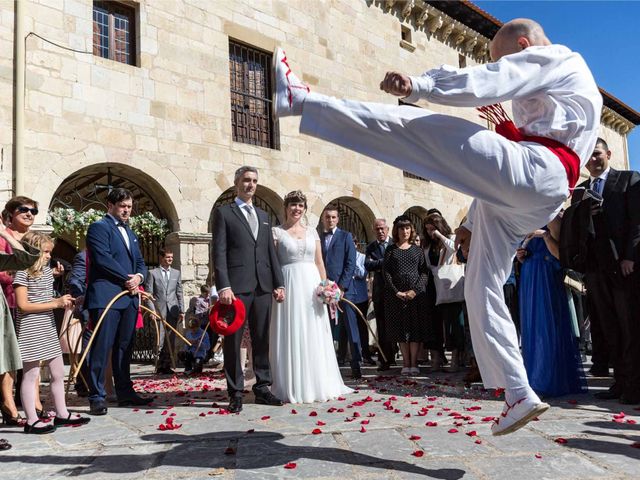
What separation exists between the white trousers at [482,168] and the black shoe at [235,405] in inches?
88.9

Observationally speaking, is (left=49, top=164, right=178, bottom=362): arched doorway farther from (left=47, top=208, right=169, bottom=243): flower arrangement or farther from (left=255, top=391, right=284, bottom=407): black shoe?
(left=255, top=391, right=284, bottom=407): black shoe

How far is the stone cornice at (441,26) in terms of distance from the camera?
15664mm

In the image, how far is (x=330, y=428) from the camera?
3.65 meters

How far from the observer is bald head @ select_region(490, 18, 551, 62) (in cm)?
280

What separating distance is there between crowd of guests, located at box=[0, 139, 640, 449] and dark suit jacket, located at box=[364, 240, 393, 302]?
0.64 metres

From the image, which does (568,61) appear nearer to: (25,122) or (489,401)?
(489,401)

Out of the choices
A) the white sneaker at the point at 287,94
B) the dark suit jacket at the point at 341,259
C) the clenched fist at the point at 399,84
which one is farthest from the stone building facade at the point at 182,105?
the clenched fist at the point at 399,84

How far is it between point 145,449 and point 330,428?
1132 millimetres

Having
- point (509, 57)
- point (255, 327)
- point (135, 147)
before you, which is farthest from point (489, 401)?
point (135, 147)

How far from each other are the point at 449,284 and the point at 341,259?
1298mm

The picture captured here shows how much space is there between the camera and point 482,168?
2475mm

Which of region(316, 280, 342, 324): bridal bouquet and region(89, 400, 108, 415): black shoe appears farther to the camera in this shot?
region(316, 280, 342, 324): bridal bouquet

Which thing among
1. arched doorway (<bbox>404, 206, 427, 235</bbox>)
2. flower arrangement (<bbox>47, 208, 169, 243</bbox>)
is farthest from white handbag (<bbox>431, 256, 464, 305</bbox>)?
arched doorway (<bbox>404, 206, 427, 235</bbox>)

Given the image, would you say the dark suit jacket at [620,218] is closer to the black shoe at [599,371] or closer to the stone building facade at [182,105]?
the black shoe at [599,371]
